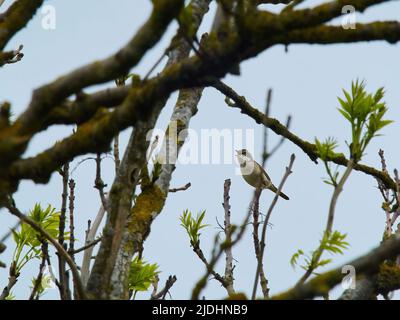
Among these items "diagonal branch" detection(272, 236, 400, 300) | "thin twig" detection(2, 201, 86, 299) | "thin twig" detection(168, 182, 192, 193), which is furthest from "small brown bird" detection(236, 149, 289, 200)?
"diagonal branch" detection(272, 236, 400, 300)

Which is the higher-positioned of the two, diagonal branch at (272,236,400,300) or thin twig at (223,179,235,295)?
thin twig at (223,179,235,295)

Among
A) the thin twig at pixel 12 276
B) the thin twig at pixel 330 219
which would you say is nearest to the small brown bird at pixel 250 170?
the thin twig at pixel 12 276

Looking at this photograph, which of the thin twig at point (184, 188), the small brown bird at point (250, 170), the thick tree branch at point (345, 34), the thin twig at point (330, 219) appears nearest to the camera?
the thick tree branch at point (345, 34)

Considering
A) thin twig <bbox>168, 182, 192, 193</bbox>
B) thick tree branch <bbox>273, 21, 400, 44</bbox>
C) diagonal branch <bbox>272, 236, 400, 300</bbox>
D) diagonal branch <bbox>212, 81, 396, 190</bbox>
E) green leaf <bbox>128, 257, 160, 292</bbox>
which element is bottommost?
diagonal branch <bbox>272, 236, 400, 300</bbox>

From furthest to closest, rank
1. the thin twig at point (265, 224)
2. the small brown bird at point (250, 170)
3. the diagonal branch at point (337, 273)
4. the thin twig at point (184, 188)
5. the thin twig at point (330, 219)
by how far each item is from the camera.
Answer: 1. the small brown bird at point (250, 170)
2. the thin twig at point (184, 188)
3. the thin twig at point (330, 219)
4. the thin twig at point (265, 224)
5. the diagonal branch at point (337, 273)

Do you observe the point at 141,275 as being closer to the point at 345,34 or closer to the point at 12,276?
the point at 12,276

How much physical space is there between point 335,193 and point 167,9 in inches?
38.2

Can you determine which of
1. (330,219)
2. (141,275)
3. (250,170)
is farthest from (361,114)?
(250,170)

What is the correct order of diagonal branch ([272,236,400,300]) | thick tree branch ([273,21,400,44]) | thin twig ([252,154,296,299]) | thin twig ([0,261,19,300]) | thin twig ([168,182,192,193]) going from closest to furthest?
diagonal branch ([272,236,400,300]) < thick tree branch ([273,21,400,44]) < thin twig ([252,154,296,299]) < thin twig ([0,261,19,300]) < thin twig ([168,182,192,193])

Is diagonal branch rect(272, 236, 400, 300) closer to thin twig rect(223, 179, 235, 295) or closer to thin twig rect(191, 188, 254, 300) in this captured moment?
thin twig rect(191, 188, 254, 300)

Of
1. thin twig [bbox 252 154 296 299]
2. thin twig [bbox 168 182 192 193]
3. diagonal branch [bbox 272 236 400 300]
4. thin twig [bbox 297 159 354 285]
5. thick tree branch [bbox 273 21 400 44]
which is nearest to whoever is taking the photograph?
diagonal branch [bbox 272 236 400 300]

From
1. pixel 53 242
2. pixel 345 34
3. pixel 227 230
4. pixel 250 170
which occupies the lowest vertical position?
pixel 53 242

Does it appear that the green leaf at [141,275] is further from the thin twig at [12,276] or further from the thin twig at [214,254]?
the thin twig at [214,254]
